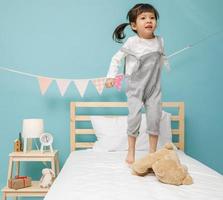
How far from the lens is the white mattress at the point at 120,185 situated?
1.60 metres

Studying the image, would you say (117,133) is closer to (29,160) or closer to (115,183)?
(29,160)

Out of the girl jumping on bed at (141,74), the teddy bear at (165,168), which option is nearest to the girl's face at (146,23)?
the girl jumping on bed at (141,74)

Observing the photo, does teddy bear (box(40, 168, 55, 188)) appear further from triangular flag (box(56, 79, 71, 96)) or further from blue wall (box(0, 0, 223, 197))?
triangular flag (box(56, 79, 71, 96))

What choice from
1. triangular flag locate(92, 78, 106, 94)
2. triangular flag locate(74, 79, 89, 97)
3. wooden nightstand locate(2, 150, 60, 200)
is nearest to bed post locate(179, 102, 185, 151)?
triangular flag locate(92, 78, 106, 94)

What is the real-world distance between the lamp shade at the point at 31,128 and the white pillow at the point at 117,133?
0.45 metres

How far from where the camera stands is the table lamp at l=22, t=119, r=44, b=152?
3029 millimetres

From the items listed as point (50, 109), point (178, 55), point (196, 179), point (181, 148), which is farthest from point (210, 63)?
point (196, 179)

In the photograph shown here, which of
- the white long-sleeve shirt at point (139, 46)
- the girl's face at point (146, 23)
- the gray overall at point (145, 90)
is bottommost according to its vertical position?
the gray overall at point (145, 90)

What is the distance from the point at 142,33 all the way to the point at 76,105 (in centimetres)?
116

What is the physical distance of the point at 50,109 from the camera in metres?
3.33

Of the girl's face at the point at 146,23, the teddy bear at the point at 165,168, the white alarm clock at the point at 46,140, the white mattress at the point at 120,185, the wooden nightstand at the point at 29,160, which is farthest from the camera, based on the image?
the white alarm clock at the point at 46,140

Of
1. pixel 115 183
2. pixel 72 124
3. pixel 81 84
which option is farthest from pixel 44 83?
pixel 115 183

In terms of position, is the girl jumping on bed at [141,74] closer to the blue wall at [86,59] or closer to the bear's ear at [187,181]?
the bear's ear at [187,181]

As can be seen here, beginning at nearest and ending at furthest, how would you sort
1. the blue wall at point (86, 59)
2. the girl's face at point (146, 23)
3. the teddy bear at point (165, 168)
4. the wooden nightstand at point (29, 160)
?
the teddy bear at point (165, 168), the girl's face at point (146, 23), the wooden nightstand at point (29, 160), the blue wall at point (86, 59)
